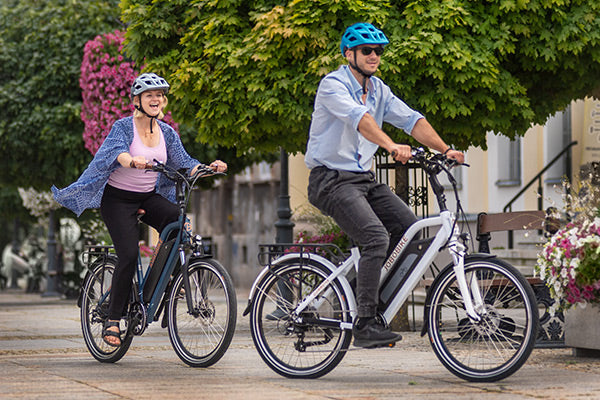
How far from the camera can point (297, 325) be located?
6871 millimetres

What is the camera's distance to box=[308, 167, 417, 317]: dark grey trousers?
6523mm

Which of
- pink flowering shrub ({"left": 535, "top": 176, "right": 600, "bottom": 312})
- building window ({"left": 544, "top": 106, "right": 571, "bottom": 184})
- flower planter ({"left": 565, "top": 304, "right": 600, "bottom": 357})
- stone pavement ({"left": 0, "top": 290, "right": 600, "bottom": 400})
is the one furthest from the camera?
building window ({"left": 544, "top": 106, "right": 571, "bottom": 184})

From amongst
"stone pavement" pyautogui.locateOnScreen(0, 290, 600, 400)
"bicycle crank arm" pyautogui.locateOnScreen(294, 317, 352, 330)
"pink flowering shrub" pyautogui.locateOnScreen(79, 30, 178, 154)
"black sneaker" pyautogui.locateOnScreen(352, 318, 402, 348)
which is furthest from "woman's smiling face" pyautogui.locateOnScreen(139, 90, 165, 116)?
"pink flowering shrub" pyautogui.locateOnScreen(79, 30, 178, 154)

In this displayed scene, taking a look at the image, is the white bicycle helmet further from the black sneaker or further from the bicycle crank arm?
the black sneaker

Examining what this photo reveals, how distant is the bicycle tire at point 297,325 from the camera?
678cm

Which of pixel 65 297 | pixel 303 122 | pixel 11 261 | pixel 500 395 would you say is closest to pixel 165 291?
pixel 500 395

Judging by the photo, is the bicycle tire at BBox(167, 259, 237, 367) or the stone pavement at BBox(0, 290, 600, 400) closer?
the stone pavement at BBox(0, 290, 600, 400)

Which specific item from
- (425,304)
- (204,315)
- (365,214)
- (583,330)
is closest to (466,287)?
(425,304)

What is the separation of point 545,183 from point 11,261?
851 inches

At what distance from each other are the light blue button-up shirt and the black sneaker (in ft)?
2.92

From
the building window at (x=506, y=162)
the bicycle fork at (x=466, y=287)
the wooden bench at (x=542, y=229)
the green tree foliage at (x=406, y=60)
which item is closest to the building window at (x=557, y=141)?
the building window at (x=506, y=162)

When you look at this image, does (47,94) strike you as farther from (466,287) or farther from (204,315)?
(466,287)

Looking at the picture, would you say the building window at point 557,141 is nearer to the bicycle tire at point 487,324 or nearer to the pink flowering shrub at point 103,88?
the pink flowering shrub at point 103,88

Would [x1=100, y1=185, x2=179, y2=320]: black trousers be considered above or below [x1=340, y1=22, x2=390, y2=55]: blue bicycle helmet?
below
